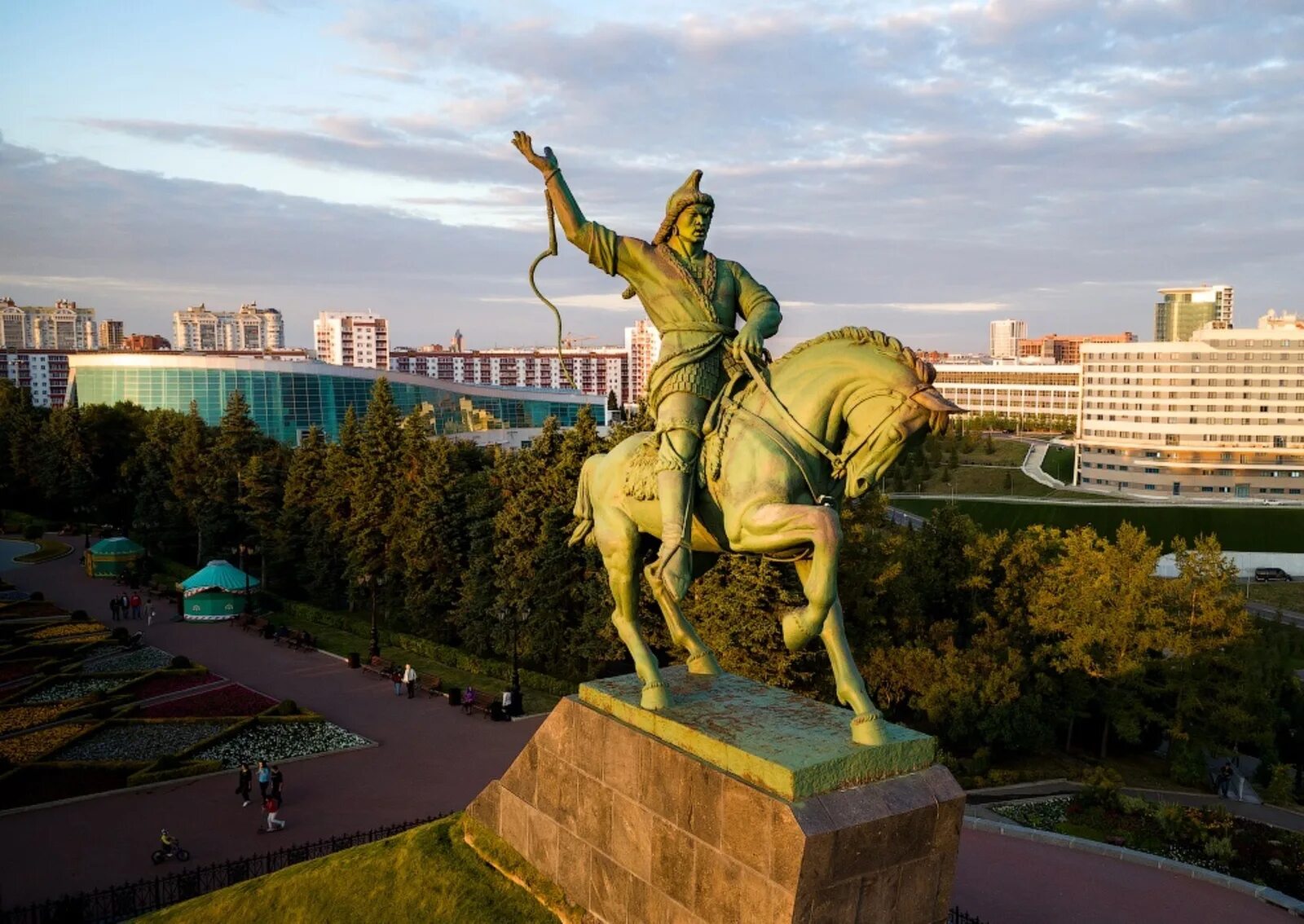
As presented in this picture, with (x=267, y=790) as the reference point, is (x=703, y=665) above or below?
above

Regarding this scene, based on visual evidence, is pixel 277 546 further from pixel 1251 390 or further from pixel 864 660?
pixel 1251 390

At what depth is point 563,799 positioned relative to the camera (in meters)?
9.10

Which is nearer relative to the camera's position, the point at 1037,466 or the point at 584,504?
the point at 584,504

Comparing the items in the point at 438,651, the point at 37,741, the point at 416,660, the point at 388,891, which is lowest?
the point at 416,660

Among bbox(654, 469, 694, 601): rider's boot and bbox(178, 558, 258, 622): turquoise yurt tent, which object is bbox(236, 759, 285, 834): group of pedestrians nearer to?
bbox(654, 469, 694, 601): rider's boot

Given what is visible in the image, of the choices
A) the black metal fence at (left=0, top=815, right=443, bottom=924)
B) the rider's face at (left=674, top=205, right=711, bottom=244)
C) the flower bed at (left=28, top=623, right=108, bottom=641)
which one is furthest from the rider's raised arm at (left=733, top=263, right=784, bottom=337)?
the flower bed at (left=28, top=623, right=108, bottom=641)

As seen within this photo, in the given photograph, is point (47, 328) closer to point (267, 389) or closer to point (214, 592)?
point (267, 389)

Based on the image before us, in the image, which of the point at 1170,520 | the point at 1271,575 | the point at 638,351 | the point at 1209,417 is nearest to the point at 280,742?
the point at 1271,575

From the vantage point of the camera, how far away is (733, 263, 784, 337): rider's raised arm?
8.83 metres

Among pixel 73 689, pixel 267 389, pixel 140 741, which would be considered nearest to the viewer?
pixel 140 741

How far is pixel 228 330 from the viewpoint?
195 m

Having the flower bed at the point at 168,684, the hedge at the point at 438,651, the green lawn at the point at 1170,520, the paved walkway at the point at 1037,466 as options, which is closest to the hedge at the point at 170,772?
the flower bed at the point at 168,684

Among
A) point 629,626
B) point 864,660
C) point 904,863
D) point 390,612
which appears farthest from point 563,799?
point 390,612

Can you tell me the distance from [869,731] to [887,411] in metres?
2.50
